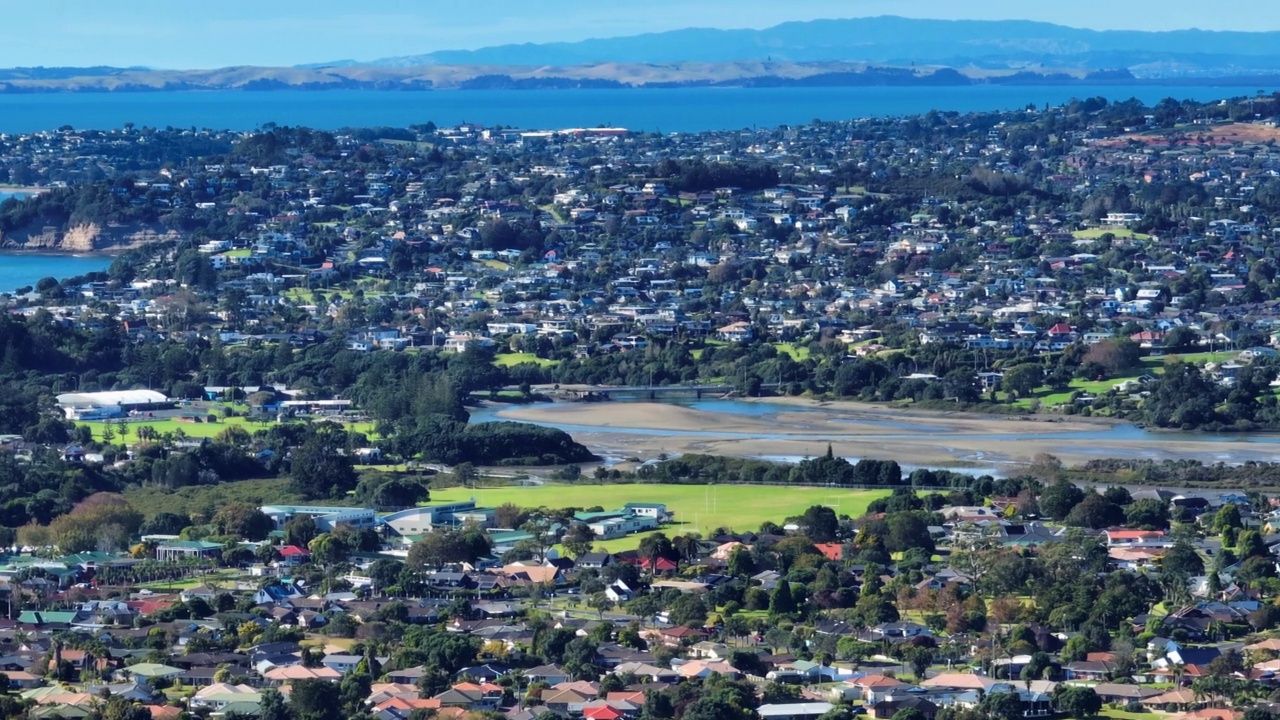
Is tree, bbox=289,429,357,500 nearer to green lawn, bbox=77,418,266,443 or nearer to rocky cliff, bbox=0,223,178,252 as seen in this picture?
green lawn, bbox=77,418,266,443

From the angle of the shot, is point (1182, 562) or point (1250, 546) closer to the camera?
point (1182, 562)

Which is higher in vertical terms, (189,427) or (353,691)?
(353,691)

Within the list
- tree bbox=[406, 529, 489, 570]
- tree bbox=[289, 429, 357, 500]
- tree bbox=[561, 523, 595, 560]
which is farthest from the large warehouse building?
tree bbox=[406, 529, 489, 570]

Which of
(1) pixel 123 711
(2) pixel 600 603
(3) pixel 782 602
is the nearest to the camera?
(1) pixel 123 711

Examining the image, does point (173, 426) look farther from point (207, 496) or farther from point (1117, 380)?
point (1117, 380)

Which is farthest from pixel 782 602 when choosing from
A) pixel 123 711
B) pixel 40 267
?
pixel 40 267

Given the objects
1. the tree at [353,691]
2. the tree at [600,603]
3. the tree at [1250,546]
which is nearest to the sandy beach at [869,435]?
the tree at [1250,546]

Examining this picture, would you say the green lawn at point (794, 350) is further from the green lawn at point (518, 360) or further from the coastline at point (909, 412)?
the green lawn at point (518, 360)
